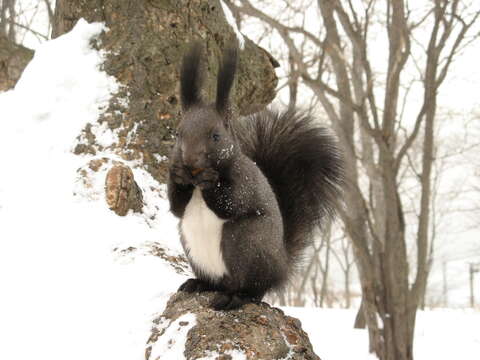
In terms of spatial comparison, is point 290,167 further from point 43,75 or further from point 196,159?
point 43,75

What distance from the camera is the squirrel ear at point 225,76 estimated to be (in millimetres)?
2033

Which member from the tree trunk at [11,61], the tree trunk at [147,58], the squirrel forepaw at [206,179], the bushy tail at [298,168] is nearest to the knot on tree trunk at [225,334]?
the squirrel forepaw at [206,179]

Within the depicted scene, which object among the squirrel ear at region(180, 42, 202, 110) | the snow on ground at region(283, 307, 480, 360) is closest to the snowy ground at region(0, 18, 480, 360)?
the squirrel ear at region(180, 42, 202, 110)

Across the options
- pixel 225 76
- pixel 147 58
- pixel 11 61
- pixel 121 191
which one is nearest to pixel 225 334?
pixel 225 76

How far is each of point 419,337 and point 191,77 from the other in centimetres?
666

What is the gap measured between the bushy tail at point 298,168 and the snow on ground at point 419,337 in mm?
3228

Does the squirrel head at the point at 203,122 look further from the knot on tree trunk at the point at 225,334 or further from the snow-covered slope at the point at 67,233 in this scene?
the snow-covered slope at the point at 67,233

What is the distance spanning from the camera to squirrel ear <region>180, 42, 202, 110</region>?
2105mm

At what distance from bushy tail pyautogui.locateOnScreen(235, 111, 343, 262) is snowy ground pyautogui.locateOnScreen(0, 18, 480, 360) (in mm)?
709

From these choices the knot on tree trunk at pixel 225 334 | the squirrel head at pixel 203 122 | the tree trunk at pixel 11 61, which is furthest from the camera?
the tree trunk at pixel 11 61

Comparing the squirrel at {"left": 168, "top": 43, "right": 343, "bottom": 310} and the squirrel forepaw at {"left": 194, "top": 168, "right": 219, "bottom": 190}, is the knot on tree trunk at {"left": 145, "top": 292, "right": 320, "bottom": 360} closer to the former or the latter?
the squirrel at {"left": 168, "top": 43, "right": 343, "bottom": 310}

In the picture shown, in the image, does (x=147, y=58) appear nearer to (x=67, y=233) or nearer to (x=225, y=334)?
(x=67, y=233)

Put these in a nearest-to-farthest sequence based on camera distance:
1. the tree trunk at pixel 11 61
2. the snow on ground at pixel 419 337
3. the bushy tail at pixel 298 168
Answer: the bushy tail at pixel 298 168 < the tree trunk at pixel 11 61 < the snow on ground at pixel 419 337

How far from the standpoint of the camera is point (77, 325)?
2.22 metres
